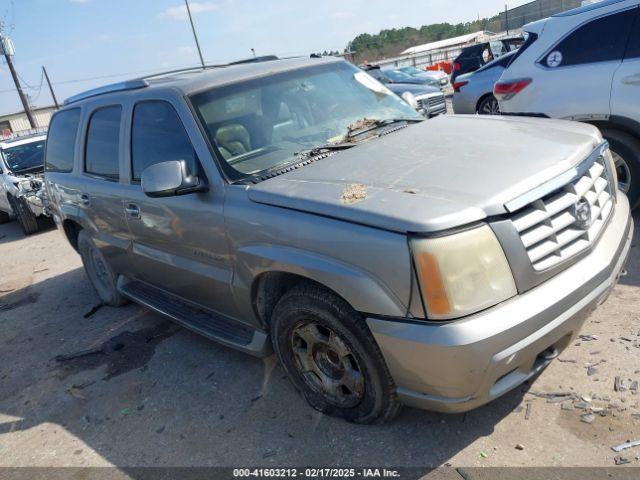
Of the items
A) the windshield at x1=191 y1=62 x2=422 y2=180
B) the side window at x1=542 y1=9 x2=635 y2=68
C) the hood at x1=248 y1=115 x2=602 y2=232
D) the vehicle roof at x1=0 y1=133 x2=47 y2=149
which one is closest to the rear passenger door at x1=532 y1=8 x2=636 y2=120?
the side window at x1=542 y1=9 x2=635 y2=68

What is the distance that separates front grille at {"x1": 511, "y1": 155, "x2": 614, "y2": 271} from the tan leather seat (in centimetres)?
167

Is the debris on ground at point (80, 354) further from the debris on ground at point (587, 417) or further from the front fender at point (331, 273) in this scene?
the debris on ground at point (587, 417)

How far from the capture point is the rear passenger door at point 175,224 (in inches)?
122

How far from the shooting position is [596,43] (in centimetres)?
462

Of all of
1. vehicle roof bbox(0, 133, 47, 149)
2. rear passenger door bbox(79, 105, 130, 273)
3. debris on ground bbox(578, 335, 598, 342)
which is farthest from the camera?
vehicle roof bbox(0, 133, 47, 149)

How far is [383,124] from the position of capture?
3.59 metres

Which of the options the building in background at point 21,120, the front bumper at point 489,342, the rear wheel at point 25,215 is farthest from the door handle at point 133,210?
the building in background at point 21,120

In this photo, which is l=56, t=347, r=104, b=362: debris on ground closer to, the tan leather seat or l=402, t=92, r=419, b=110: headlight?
the tan leather seat

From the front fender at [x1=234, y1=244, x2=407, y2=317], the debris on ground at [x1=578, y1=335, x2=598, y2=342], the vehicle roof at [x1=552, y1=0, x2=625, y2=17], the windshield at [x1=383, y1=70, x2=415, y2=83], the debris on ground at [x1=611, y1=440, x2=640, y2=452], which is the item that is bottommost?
the debris on ground at [x1=578, y1=335, x2=598, y2=342]

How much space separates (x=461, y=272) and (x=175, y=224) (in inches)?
77.0

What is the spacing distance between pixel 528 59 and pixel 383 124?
2.39 meters

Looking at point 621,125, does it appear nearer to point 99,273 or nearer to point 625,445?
point 625,445

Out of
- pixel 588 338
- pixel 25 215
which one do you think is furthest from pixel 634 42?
pixel 25 215

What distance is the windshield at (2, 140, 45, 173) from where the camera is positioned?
33.2ft
